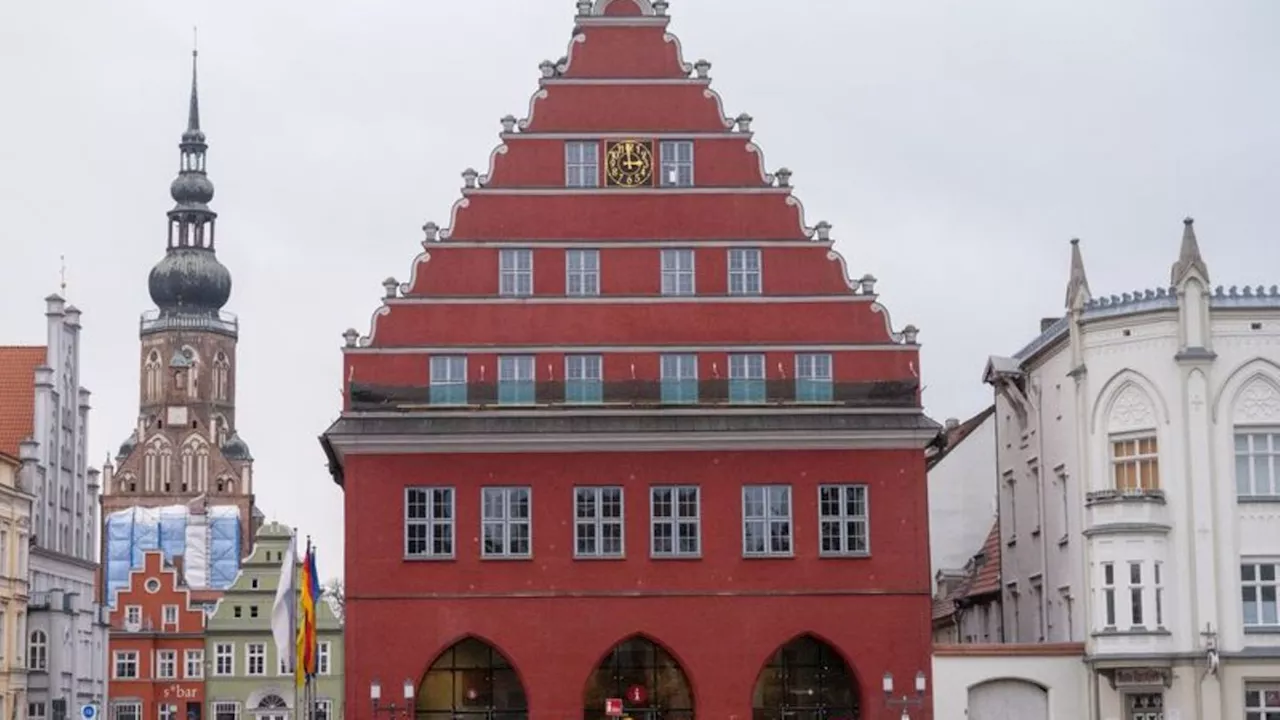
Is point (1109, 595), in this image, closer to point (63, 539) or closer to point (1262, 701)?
point (1262, 701)

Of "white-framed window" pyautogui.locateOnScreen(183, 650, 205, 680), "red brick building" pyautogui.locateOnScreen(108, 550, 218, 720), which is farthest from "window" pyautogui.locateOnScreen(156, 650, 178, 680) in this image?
"white-framed window" pyautogui.locateOnScreen(183, 650, 205, 680)

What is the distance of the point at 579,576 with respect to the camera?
4803cm

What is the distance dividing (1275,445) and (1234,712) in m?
5.21

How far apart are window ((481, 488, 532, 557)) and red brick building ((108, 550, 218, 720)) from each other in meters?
54.8

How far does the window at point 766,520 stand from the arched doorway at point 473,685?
571 cm

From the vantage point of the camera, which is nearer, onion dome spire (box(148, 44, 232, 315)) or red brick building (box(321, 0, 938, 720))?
red brick building (box(321, 0, 938, 720))

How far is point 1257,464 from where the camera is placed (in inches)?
1747

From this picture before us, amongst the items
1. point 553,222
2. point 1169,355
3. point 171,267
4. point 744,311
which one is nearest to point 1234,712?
point 1169,355

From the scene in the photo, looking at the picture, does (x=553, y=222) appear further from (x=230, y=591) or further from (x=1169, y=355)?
(x=230, y=591)

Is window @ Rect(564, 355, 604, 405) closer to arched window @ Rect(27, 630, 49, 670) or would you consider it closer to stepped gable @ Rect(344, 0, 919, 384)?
stepped gable @ Rect(344, 0, 919, 384)

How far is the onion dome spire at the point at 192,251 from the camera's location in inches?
5359

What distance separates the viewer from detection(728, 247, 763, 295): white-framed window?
49188 millimetres

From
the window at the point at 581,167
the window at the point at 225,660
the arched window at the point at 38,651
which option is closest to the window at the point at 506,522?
the window at the point at 581,167

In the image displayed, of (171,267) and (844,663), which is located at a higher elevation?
(171,267)
